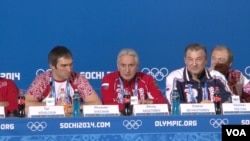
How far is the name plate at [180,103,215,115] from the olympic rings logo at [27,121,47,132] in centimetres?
80

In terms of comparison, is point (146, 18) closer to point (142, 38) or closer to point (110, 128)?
point (142, 38)

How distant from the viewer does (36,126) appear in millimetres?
4594

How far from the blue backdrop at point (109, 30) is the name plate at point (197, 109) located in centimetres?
218

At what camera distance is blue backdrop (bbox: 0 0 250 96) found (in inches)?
276

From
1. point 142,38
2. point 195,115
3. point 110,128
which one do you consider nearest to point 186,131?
point 195,115

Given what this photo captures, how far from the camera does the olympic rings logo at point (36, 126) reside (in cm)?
459

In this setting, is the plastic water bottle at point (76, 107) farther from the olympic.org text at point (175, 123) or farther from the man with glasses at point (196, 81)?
the man with glasses at point (196, 81)

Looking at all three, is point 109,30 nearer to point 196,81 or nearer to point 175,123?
point 196,81

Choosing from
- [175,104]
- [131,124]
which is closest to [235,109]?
[175,104]

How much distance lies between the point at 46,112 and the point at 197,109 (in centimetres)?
87

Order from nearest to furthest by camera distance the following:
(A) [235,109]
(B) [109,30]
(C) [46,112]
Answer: (C) [46,112], (A) [235,109], (B) [109,30]

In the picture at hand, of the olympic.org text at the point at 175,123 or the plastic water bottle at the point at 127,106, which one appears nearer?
the olympic.org text at the point at 175,123

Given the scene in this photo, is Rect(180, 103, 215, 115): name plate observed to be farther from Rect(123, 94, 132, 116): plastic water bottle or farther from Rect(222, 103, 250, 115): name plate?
Rect(123, 94, 132, 116): plastic water bottle

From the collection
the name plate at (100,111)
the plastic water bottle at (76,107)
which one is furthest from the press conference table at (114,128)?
the plastic water bottle at (76,107)
